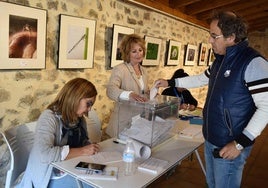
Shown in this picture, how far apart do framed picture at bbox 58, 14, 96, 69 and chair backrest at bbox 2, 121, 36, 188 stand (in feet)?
2.80

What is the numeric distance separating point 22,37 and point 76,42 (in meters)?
0.61

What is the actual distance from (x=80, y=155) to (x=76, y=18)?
4.92ft

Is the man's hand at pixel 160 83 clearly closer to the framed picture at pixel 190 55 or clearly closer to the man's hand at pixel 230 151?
the man's hand at pixel 230 151

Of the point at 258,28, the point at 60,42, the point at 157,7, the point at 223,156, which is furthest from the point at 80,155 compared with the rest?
Answer: the point at 258,28

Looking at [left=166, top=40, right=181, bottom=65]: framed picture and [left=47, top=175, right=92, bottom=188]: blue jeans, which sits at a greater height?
[left=166, top=40, right=181, bottom=65]: framed picture

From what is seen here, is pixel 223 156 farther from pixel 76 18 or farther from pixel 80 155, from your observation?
pixel 76 18

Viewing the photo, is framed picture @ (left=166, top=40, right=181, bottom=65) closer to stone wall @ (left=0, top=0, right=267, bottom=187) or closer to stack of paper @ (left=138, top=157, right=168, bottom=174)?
stone wall @ (left=0, top=0, right=267, bottom=187)

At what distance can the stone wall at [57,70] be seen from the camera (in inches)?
84.0

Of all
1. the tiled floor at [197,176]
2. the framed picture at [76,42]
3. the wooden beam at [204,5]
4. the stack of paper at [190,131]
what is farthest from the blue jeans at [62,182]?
the wooden beam at [204,5]

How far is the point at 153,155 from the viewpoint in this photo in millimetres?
1677

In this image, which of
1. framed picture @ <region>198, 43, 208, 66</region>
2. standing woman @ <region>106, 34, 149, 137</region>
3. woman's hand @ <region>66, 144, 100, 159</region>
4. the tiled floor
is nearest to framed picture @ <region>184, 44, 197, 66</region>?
framed picture @ <region>198, 43, 208, 66</region>

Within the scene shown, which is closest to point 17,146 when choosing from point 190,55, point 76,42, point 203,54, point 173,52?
point 76,42

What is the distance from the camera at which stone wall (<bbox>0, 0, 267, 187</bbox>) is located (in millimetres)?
2135

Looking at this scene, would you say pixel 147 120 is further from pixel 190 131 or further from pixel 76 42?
pixel 76 42
